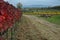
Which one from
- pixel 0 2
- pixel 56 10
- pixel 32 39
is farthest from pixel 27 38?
pixel 56 10

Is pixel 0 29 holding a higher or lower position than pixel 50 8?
higher

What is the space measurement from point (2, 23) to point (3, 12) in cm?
10

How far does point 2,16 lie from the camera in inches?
97.4

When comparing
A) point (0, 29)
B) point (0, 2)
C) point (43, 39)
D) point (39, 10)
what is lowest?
point (39, 10)

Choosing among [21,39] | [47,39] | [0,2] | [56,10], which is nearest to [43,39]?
[47,39]

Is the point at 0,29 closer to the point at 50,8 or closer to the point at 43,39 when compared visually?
the point at 43,39

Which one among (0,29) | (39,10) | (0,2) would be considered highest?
(0,2)

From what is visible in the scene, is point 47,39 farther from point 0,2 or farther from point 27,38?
point 0,2

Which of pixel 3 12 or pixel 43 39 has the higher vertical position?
pixel 3 12

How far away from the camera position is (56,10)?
237ft

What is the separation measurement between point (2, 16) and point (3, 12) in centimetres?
5

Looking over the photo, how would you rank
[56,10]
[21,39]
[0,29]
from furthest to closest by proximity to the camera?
[56,10] < [21,39] < [0,29]

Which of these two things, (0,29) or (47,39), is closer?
(0,29)

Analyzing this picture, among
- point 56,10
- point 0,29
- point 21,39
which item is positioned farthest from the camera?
point 56,10
